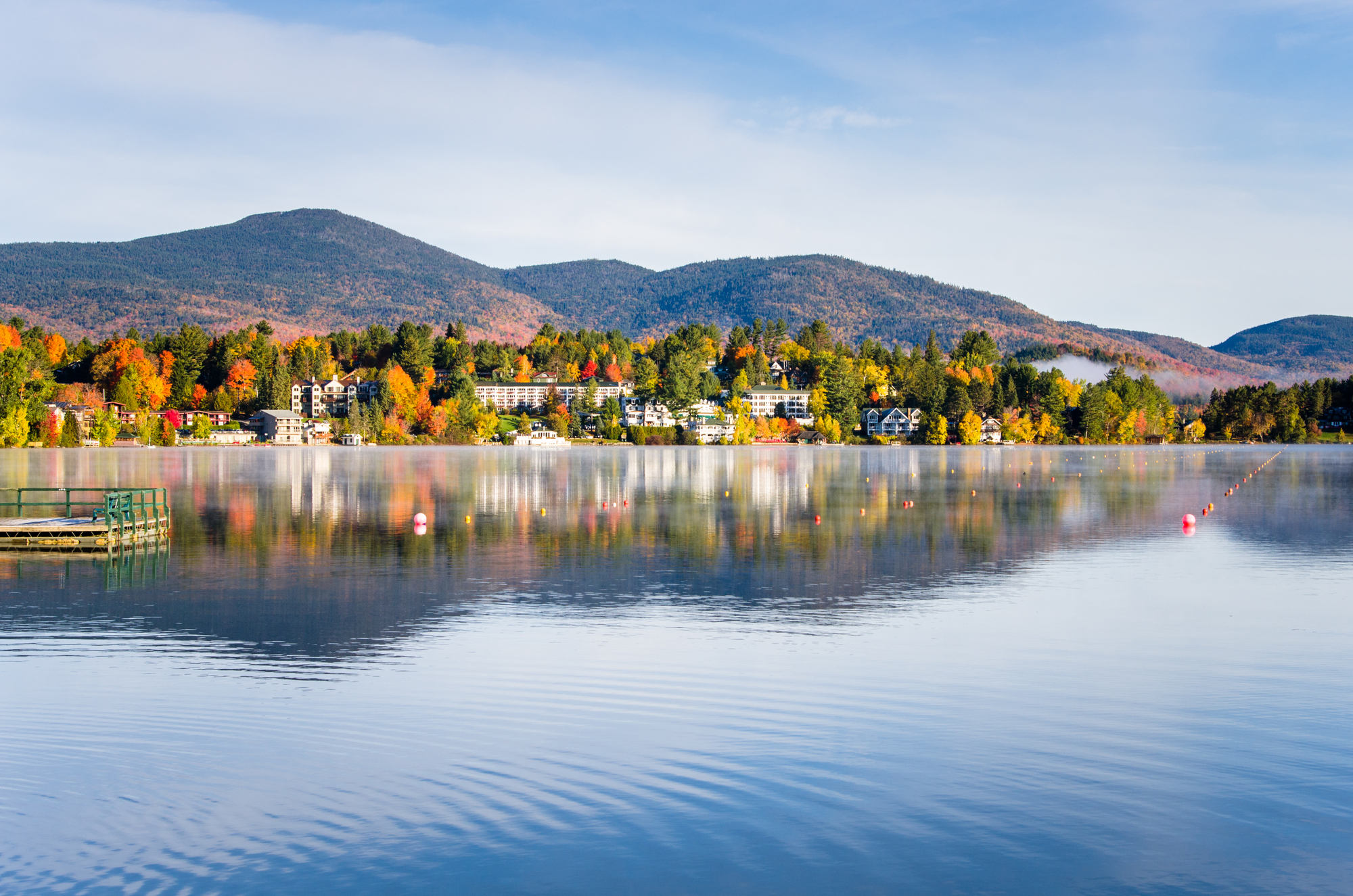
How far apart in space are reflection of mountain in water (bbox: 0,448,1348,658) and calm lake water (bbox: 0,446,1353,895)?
25cm

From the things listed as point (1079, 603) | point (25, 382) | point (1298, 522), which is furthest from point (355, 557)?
point (25, 382)

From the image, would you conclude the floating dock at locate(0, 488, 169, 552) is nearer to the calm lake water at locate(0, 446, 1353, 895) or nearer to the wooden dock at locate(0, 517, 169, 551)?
the wooden dock at locate(0, 517, 169, 551)

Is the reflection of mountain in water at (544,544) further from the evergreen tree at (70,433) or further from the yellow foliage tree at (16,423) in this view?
the evergreen tree at (70,433)

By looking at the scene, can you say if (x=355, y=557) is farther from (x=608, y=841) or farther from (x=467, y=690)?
(x=608, y=841)

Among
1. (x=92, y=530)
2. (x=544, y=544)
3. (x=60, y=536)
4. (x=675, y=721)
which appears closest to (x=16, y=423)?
(x=60, y=536)

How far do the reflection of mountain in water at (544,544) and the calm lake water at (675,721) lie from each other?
25 cm

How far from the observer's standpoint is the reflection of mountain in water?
2598 cm

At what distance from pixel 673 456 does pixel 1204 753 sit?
140 meters

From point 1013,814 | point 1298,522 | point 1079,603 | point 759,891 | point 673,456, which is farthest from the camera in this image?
point 673,456

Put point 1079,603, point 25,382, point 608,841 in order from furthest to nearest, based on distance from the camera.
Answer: point 25,382 → point 1079,603 → point 608,841

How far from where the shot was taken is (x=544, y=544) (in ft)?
130

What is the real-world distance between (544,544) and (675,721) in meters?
24.0

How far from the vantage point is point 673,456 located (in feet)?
506

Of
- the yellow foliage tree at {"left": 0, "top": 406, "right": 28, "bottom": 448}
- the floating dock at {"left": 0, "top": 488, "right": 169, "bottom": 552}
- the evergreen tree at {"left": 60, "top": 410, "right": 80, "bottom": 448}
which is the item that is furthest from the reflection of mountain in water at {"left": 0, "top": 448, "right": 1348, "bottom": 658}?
the evergreen tree at {"left": 60, "top": 410, "right": 80, "bottom": 448}
